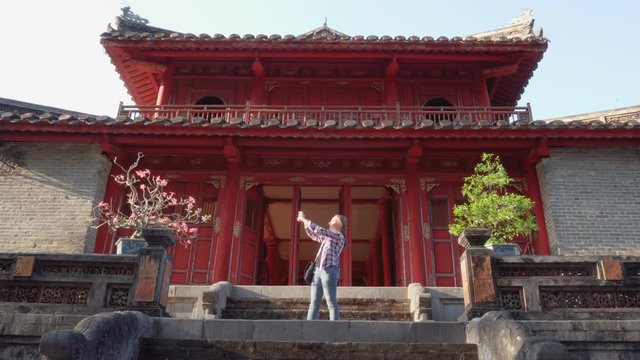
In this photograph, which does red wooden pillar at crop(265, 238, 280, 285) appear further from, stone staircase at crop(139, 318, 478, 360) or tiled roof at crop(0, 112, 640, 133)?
stone staircase at crop(139, 318, 478, 360)

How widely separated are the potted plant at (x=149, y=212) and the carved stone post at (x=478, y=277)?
437 centimetres

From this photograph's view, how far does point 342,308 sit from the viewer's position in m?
7.84

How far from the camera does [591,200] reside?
377 inches

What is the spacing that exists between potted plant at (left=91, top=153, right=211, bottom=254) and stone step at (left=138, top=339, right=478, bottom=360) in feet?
8.72

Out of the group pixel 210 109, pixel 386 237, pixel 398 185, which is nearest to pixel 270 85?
pixel 210 109

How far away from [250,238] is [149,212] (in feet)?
9.23

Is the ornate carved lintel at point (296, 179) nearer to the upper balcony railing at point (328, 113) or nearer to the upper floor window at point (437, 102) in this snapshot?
the upper balcony railing at point (328, 113)

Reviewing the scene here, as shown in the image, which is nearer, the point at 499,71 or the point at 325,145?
the point at 325,145

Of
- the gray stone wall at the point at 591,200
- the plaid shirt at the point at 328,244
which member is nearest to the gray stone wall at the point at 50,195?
the plaid shirt at the point at 328,244

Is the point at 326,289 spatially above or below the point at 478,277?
below

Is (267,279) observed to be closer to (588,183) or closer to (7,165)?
(7,165)

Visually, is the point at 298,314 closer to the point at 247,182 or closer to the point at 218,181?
the point at 247,182

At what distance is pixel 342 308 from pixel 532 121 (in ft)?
17.0

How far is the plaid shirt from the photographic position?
593 cm
